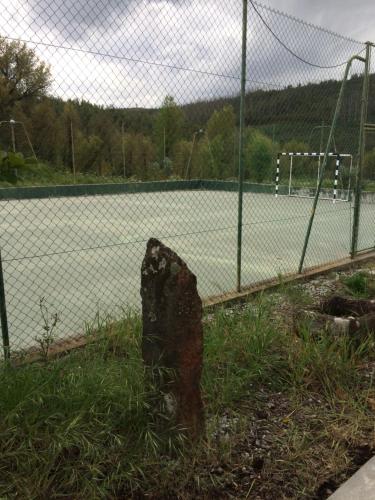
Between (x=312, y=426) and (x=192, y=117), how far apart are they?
2585mm

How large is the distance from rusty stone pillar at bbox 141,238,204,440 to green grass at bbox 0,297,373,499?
10 centimetres

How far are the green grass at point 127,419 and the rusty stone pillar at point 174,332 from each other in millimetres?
96

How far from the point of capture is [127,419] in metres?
2.04

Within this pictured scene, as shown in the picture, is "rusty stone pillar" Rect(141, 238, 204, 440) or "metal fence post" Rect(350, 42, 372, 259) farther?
"metal fence post" Rect(350, 42, 372, 259)

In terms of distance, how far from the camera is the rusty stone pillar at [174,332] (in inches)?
76.5

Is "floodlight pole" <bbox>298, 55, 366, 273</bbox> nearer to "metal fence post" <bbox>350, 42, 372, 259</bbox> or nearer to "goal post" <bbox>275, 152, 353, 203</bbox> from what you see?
"metal fence post" <bbox>350, 42, 372, 259</bbox>

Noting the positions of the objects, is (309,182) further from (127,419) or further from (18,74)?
(127,419)

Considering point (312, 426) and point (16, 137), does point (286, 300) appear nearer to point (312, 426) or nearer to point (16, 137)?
point (312, 426)

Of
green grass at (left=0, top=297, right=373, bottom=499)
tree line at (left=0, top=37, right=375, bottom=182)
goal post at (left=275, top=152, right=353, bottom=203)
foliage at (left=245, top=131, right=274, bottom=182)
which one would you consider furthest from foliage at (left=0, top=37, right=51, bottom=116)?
goal post at (left=275, top=152, right=353, bottom=203)

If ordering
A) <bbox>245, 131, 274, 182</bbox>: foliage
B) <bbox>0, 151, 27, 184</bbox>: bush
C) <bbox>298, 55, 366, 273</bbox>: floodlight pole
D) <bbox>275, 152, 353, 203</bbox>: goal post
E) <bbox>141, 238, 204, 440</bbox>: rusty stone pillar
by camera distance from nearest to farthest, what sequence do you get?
<bbox>0, 151, 27, 184</bbox>: bush → <bbox>141, 238, 204, 440</bbox>: rusty stone pillar → <bbox>298, 55, 366, 273</bbox>: floodlight pole → <bbox>245, 131, 274, 182</bbox>: foliage → <bbox>275, 152, 353, 203</bbox>: goal post

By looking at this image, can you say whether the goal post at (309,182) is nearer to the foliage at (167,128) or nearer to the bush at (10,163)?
the foliage at (167,128)

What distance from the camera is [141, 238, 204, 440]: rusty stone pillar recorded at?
1.94m

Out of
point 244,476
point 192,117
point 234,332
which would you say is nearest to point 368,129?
point 192,117

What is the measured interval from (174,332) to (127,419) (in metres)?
0.44
